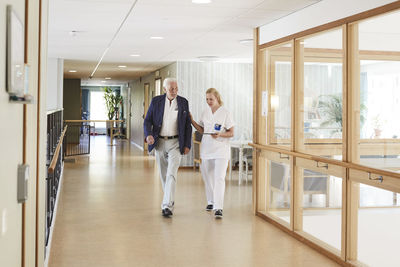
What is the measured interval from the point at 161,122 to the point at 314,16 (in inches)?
86.5

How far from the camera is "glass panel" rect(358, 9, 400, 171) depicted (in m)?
3.70

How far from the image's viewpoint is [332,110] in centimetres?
448

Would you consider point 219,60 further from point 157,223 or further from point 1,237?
point 1,237

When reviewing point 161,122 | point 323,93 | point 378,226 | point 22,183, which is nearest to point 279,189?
point 323,93

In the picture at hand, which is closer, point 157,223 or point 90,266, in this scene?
point 90,266

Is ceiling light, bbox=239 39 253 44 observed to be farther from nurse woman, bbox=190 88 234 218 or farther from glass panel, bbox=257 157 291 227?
glass panel, bbox=257 157 291 227

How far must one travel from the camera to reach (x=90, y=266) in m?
4.06

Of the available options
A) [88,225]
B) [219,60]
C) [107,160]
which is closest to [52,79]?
[107,160]

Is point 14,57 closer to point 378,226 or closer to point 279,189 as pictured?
point 378,226

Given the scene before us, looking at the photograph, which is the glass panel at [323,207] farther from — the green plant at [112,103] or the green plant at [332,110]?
the green plant at [112,103]

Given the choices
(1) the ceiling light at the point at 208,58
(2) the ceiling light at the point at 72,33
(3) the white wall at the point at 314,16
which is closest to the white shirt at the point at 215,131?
(3) the white wall at the point at 314,16

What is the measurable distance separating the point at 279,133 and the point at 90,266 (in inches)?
104

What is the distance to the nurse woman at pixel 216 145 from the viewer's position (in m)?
5.92

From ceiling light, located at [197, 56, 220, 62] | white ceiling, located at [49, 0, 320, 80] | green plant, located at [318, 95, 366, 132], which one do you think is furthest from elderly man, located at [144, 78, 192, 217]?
ceiling light, located at [197, 56, 220, 62]
